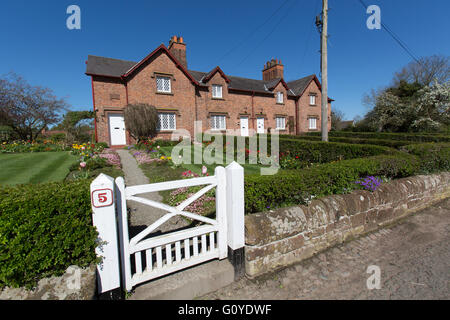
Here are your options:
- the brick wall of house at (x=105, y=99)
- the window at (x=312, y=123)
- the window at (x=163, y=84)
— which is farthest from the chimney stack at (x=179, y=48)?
the window at (x=312, y=123)

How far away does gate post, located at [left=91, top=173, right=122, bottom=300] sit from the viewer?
214 cm

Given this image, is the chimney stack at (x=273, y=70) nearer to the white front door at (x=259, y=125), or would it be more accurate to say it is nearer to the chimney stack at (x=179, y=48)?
the white front door at (x=259, y=125)

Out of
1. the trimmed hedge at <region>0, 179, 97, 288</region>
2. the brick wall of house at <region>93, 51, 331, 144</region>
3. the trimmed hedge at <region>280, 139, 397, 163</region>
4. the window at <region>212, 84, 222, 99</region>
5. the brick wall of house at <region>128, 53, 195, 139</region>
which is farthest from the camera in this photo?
the window at <region>212, 84, 222, 99</region>

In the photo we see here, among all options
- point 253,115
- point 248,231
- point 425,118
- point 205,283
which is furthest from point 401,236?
point 425,118

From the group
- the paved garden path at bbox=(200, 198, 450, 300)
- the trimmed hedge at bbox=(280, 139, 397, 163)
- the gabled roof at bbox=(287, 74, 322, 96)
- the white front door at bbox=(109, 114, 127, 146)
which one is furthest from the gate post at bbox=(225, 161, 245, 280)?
the gabled roof at bbox=(287, 74, 322, 96)

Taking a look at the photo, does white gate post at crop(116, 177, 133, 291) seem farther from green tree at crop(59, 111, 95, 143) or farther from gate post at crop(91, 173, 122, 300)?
green tree at crop(59, 111, 95, 143)

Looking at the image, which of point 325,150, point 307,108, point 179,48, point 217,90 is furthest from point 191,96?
point 307,108

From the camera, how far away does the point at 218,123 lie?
817 inches

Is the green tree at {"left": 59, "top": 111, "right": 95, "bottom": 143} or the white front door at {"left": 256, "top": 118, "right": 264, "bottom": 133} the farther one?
the white front door at {"left": 256, "top": 118, "right": 264, "bottom": 133}

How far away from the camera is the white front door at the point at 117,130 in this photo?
16.0 metres

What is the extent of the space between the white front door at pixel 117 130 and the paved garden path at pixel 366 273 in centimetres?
1617

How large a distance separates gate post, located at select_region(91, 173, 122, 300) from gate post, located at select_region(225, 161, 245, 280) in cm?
139
